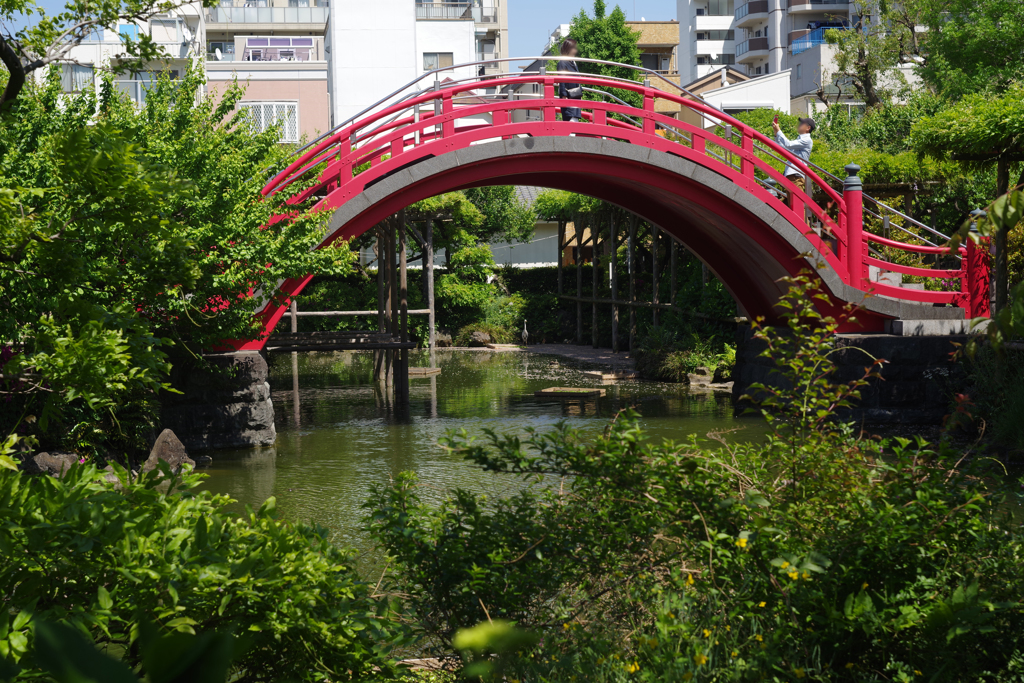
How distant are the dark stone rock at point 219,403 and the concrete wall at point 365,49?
20.3m

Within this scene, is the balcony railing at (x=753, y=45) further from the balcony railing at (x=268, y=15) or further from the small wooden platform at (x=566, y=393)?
the small wooden platform at (x=566, y=393)

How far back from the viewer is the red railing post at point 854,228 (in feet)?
42.1

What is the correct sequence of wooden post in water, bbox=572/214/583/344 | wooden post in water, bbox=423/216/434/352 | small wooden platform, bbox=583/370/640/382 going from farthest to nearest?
wooden post in water, bbox=572/214/583/344
wooden post in water, bbox=423/216/434/352
small wooden platform, bbox=583/370/640/382

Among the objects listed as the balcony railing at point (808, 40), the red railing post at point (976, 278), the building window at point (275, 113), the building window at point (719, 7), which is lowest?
the red railing post at point (976, 278)

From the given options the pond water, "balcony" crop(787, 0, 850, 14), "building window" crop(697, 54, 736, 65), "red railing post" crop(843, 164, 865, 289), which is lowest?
the pond water

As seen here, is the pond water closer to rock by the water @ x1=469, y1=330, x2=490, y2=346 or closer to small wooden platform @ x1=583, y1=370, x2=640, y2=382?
small wooden platform @ x1=583, y1=370, x2=640, y2=382

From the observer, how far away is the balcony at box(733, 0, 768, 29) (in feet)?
151

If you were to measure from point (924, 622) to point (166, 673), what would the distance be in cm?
320

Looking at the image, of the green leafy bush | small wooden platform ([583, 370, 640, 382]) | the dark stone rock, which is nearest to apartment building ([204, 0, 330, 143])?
small wooden platform ([583, 370, 640, 382])

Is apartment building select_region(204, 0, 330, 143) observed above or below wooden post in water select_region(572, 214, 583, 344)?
above

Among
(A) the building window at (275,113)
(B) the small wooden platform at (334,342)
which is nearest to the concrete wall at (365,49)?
(A) the building window at (275,113)

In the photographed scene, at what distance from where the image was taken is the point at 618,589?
3680 mm

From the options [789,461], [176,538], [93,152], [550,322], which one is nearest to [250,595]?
[176,538]

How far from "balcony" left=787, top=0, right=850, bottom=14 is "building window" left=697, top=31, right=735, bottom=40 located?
698 centimetres
